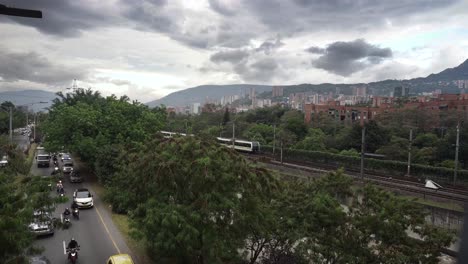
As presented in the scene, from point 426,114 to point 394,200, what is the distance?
47483mm

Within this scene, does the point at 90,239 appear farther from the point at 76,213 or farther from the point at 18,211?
the point at 18,211

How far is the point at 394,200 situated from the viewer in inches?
410

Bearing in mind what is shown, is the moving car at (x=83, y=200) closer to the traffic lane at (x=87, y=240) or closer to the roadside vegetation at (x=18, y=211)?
the traffic lane at (x=87, y=240)

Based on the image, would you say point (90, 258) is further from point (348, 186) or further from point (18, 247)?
point (348, 186)

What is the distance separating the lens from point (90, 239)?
1733 cm

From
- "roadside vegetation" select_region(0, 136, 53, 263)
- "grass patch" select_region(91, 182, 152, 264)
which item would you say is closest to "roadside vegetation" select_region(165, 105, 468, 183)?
"grass patch" select_region(91, 182, 152, 264)

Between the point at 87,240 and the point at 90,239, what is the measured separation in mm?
175

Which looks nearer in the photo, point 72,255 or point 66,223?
point 66,223

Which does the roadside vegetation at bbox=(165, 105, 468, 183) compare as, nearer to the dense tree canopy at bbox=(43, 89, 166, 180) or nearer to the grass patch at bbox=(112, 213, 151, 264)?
the dense tree canopy at bbox=(43, 89, 166, 180)

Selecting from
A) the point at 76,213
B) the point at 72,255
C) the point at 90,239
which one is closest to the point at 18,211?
the point at 72,255

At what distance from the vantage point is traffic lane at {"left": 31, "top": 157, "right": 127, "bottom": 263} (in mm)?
15212

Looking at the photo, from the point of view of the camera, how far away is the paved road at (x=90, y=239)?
49.9 feet

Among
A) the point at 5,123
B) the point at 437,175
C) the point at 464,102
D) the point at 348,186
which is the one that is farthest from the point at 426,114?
the point at 5,123

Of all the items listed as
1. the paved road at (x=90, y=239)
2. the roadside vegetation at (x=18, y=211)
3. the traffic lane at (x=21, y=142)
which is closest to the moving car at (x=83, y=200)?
the paved road at (x=90, y=239)
